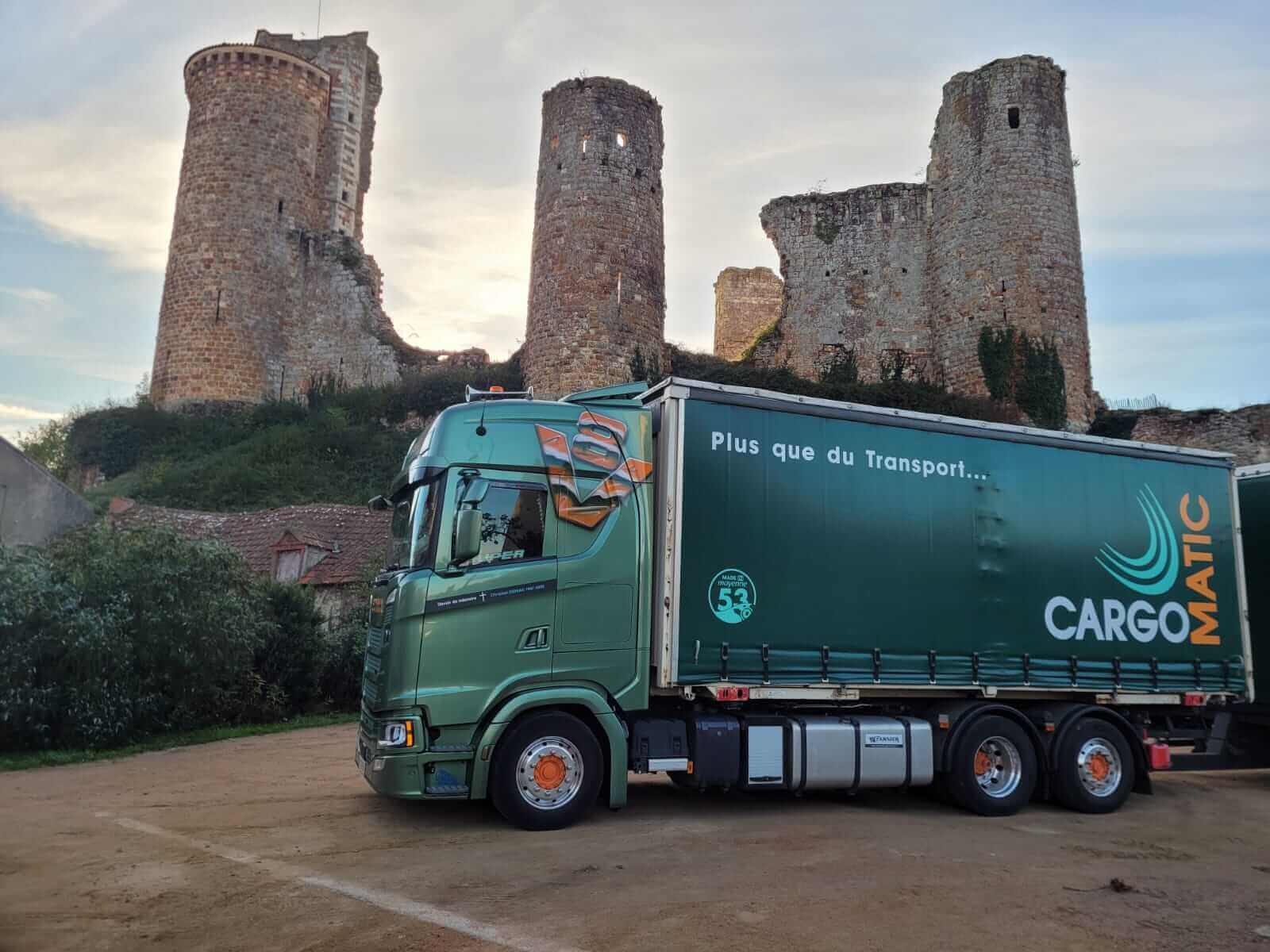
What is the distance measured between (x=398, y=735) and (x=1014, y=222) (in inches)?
1002

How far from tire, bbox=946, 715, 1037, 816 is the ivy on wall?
765 inches

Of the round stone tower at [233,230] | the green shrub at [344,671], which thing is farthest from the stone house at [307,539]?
the round stone tower at [233,230]

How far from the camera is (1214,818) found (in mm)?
9172

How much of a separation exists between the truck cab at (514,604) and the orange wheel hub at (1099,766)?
449 centimetres

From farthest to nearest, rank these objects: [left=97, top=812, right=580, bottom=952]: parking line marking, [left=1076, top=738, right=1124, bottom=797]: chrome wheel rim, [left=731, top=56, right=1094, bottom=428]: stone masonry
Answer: [left=731, top=56, right=1094, bottom=428]: stone masonry < [left=1076, top=738, right=1124, bottom=797]: chrome wheel rim < [left=97, top=812, right=580, bottom=952]: parking line marking

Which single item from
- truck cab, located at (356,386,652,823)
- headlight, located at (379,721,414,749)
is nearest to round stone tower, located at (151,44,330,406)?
truck cab, located at (356,386,652,823)

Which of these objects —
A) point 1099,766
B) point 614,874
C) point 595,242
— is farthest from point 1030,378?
point 614,874

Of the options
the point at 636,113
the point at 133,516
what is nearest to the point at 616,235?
the point at 636,113

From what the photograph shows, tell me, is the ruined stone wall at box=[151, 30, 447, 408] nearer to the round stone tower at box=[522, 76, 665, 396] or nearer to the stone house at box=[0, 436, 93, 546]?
the round stone tower at box=[522, 76, 665, 396]

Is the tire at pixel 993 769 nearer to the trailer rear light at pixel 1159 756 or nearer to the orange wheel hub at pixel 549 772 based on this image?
the trailer rear light at pixel 1159 756

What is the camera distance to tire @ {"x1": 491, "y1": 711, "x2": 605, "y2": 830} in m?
7.43

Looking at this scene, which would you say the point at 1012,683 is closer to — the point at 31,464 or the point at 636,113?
the point at 31,464

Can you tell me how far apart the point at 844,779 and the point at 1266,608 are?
587 cm

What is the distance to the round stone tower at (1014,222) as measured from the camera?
27562 millimetres
